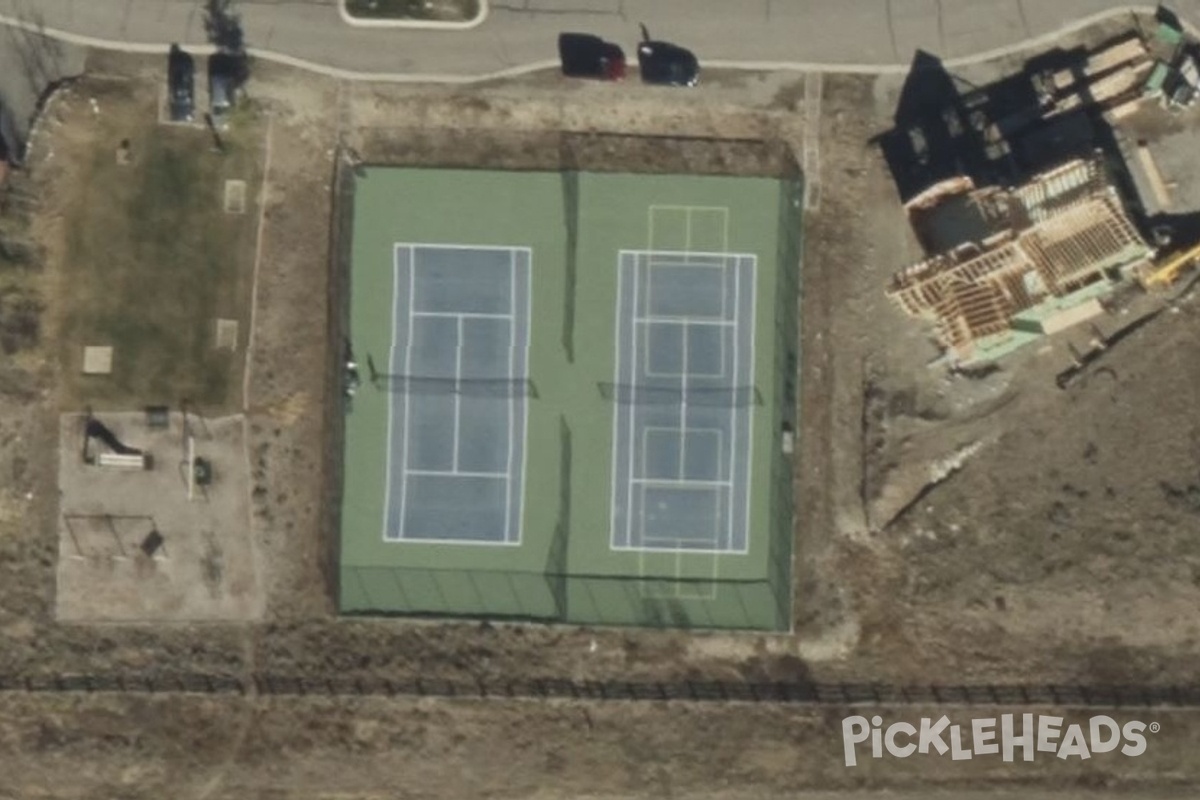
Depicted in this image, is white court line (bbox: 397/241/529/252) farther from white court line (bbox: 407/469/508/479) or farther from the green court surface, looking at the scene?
white court line (bbox: 407/469/508/479)

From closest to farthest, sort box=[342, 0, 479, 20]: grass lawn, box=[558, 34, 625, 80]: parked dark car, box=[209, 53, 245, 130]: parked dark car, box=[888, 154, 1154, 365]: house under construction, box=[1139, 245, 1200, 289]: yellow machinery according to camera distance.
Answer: box=[888, 154, 1154, 365]: house under construction
box=[1139, 245, 1200, 289]: yellow machinery
box=[209, 53, 245, 130]: parked dark car
box=[558, 34, 625, 80]: parked dark car
box=[342, 0, 479, 20]: grass lawn

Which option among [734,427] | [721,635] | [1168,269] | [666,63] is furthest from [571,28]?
[1168,269]

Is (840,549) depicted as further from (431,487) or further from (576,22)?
(576,22)

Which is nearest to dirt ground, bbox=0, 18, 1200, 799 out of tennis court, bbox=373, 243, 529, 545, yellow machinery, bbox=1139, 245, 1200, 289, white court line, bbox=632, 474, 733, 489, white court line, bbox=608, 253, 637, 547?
yellow machinery, bbox=1139, 245, 1200, 289

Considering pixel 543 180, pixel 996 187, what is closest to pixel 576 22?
pixel 543 180

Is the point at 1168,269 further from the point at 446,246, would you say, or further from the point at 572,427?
the point at 446,246
